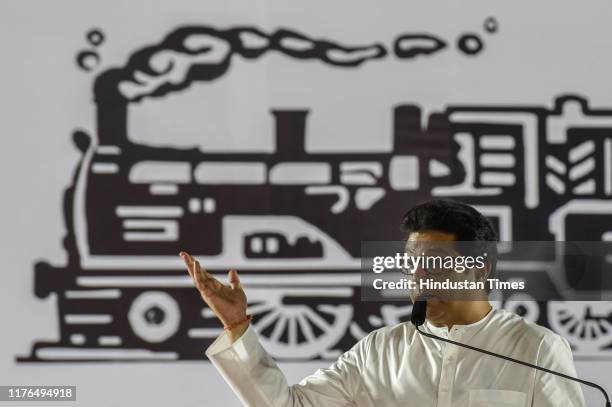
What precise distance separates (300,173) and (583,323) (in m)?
1.09

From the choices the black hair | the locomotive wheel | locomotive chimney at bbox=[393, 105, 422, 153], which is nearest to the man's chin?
the black hair

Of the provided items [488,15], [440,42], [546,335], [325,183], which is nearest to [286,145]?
[325,183]

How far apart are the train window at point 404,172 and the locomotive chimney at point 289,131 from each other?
322 mm

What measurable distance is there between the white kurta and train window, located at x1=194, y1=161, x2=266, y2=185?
0.96 metres

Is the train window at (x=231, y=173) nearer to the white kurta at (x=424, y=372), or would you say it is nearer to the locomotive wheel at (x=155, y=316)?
the locomotive wheel at (x=155, y=316)

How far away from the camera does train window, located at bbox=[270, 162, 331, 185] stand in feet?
9.56

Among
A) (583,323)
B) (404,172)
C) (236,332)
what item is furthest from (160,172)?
(583,323)

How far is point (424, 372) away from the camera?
1979 mm

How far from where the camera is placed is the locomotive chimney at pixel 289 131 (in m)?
2.91

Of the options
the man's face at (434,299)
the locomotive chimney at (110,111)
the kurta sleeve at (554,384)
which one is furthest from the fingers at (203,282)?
the locomotive chimney at (110,111)

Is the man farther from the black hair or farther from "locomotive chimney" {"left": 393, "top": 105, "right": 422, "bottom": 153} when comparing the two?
"locomotive chimney" {"left": 393, "top": 105, "right": 422, "bottom": 153}

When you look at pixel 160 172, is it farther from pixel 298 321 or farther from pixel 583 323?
pixel 583 323

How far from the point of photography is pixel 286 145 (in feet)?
9.59

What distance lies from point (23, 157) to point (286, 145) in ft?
2.92
